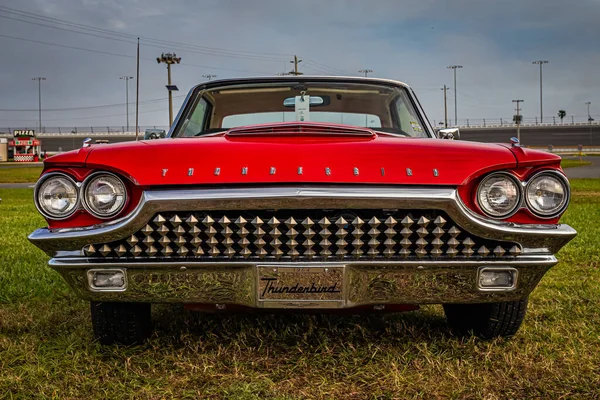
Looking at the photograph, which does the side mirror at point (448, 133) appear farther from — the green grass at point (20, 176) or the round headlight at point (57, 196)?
the green grass at point (20, 176)

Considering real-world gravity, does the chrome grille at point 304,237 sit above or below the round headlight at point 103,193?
below

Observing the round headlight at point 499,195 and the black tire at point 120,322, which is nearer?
the round headlight at point 499,195

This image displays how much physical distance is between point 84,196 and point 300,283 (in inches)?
37.5

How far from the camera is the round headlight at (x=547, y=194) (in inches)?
97.6

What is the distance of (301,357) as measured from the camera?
9.12ft

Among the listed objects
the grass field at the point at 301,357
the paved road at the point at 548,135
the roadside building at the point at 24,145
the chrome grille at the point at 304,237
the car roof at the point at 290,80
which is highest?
the paved road at the point at 548,135

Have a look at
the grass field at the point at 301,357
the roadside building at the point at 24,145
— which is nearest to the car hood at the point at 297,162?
the grass field at the point at 301,357

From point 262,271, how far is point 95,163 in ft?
2.67

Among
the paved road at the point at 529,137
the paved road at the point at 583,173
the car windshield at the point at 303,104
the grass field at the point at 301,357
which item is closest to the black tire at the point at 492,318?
the grass field at the point at 301,357

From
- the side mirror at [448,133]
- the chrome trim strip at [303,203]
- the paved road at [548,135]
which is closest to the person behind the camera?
the chrome trim strip at [303,203]

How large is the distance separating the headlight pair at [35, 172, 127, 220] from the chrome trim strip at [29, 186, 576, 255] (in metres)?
0.10

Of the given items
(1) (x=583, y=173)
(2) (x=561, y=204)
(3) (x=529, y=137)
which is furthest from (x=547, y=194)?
(3) (x=529, y=137)

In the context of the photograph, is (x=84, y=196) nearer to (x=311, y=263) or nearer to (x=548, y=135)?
(x=311, y=263)

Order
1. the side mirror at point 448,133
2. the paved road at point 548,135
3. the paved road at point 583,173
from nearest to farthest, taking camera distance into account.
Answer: the side mirror at point 448,133 < the paved road at point 583,173 < the paved road at point 548,135
